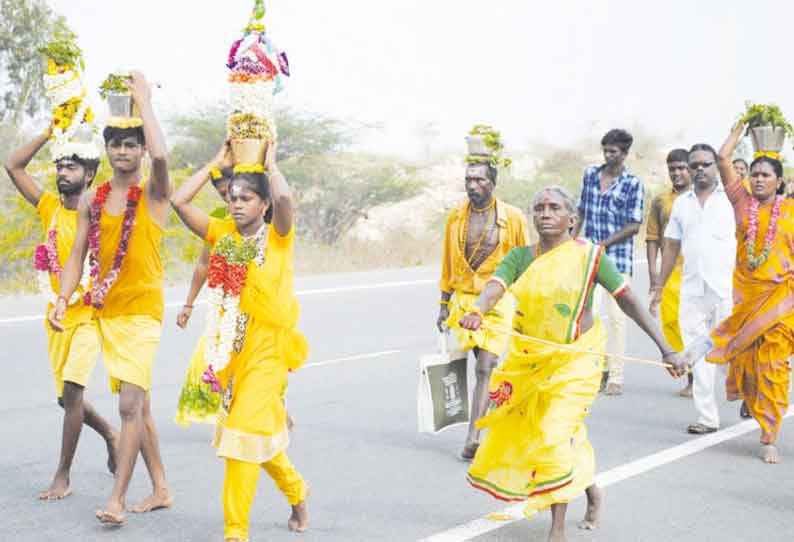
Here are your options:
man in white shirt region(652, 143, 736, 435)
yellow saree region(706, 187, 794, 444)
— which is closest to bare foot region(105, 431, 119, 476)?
yellow saree region(706, 187, 794, 444)

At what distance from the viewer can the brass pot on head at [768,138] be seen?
28.1ft

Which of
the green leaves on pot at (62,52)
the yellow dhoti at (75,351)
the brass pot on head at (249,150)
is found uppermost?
the green leaves on pot at (62,52)

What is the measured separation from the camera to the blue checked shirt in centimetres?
1063

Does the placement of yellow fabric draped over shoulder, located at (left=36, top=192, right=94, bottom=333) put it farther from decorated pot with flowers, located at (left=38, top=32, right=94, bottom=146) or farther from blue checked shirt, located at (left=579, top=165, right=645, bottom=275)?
blue checked shirt, located at (left=579, top=165, right=645, bottom=275)

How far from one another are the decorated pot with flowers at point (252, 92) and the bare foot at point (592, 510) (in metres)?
2.51

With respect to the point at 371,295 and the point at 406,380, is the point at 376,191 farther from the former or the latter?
the point at 406,380

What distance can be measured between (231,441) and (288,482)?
0.49 m

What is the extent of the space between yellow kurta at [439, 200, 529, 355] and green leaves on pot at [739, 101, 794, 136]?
1750 millimetres

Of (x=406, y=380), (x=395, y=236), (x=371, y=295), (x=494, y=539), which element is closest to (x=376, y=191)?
(x=395, y=236)

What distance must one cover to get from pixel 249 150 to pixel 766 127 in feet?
13.9

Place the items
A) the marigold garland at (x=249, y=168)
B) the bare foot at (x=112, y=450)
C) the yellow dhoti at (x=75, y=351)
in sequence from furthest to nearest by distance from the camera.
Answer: the bare foot at (x=112, y=450) < the yellow dhoti at (x=75, y=351) < the marigold garland at (x=249, y=168)

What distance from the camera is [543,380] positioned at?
644 cm

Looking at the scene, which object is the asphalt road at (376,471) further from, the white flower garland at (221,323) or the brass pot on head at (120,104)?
the brass pot on head at (120,104)

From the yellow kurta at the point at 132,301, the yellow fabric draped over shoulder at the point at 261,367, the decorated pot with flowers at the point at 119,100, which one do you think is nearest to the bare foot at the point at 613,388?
the yellow kurta at the point at 132,301
